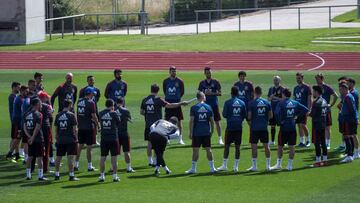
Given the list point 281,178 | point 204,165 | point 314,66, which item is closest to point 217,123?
point 204,165

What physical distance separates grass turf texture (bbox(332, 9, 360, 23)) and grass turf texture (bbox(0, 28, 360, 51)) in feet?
21.5

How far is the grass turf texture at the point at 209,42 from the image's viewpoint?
2089 inches

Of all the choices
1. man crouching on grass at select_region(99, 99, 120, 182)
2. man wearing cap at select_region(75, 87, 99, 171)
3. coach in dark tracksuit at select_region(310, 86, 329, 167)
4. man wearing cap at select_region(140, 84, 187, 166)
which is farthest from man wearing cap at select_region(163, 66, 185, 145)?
man crouching on grass at select_region(99, 99, 120, 182)

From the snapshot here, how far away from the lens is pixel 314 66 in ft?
148

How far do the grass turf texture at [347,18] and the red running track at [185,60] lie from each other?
18.3 meters

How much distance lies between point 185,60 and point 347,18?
23.8 metres

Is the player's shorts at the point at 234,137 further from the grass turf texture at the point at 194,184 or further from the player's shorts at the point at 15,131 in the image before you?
the player's shorts at the point at 15,131

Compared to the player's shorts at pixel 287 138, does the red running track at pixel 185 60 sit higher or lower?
higher

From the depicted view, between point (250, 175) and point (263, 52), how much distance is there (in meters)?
29.3

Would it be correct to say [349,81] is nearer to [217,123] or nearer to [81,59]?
[217,123]

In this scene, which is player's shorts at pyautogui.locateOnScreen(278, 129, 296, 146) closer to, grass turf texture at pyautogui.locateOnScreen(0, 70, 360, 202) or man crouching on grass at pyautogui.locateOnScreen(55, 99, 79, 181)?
grass turf texture at pyautogui.locateOnScreen(0, 70, 360, 202)

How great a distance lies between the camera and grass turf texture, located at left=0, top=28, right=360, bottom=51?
5306 centimetres

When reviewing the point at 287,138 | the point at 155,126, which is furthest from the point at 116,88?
the point at 287,138

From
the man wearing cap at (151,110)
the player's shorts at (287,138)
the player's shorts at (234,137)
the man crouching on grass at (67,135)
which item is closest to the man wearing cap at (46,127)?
the man crouching on grass at (67,135)
